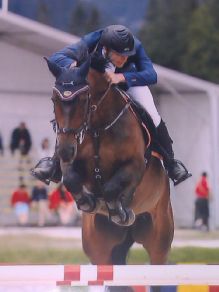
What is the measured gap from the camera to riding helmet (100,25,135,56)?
469 cm

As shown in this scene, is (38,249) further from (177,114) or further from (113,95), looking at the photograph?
(113,95)

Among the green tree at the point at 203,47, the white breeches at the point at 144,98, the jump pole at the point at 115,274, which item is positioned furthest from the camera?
the green tree at the point at 203,47

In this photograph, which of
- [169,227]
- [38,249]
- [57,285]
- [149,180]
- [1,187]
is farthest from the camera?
[1,187]

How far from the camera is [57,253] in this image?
10836 millimetres

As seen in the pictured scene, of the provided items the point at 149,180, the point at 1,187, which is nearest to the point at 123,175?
the point at 149,180

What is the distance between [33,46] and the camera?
15125 millimetres

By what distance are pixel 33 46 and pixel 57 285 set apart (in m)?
11.0

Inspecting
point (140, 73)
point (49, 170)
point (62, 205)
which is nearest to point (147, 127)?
point (140, 73)

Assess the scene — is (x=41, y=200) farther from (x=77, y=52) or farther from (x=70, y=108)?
(x=70, y=108)

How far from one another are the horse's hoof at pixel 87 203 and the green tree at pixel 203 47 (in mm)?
16045

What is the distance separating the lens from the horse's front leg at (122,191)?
4738 millimetres

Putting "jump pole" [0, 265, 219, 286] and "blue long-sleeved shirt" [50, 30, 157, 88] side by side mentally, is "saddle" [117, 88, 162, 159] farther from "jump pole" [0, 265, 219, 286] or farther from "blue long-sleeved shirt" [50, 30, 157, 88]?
"jump pole" [0, 265, 219, 286]

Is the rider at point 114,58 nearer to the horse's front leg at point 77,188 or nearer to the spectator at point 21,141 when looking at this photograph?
the horse's front leg at point 77,188

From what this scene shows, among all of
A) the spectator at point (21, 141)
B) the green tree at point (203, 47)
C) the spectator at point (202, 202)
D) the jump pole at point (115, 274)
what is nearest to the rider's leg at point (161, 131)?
the jump pole at point (115, 274)
